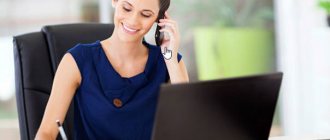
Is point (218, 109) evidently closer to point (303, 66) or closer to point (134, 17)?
point (134, 17)

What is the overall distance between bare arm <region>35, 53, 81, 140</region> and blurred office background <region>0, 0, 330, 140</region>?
2256 millimetres

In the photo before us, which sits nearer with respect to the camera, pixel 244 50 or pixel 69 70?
pixel 69 70

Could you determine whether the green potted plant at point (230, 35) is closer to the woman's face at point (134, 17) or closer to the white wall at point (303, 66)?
the white wall at point (303, 66)

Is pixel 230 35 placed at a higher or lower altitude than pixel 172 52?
lower

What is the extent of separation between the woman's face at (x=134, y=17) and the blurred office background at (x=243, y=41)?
2.19 meters

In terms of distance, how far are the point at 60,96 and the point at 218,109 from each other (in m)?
0.59

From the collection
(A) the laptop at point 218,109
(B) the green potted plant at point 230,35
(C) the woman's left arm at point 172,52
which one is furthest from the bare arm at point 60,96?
(B) the green potted plant at point 230,35

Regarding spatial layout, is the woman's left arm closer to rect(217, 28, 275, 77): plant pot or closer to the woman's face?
the woman's face

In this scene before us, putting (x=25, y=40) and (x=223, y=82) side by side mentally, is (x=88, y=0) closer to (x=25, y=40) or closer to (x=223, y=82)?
(x=25, y=40)

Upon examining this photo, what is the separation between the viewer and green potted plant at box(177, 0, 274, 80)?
13.6ft

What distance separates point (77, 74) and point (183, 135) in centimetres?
58

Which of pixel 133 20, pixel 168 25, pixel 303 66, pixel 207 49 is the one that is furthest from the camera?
pixel 207 49

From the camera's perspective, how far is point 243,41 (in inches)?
166

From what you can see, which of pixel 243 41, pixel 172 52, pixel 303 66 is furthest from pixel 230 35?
pixel 172 52
